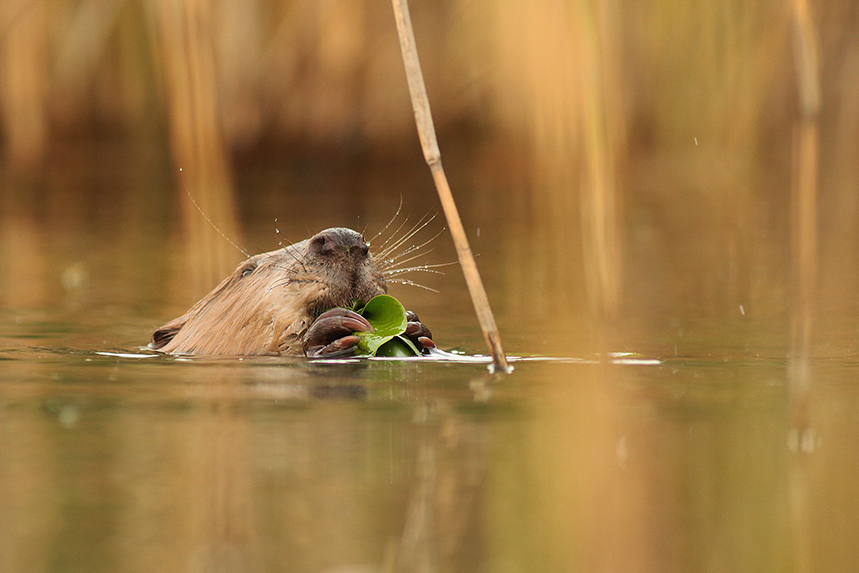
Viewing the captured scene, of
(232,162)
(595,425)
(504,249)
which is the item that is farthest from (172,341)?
(232,162)

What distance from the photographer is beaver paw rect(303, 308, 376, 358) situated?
393 cm

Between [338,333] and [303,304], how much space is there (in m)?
0.16

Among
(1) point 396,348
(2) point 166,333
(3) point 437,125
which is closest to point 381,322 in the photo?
(1) point 396,348

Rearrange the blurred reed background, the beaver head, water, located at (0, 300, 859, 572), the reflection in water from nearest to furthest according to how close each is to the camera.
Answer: water, located at (0, 300, 859, 572) < the reflection in water < the beaver head < the blurred reed background

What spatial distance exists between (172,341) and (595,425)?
207 cm

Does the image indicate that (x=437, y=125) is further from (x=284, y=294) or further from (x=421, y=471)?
(x=421, y=471)

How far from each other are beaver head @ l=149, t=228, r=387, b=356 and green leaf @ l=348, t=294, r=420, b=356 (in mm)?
77

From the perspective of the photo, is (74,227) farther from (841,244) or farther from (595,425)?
(595,425)

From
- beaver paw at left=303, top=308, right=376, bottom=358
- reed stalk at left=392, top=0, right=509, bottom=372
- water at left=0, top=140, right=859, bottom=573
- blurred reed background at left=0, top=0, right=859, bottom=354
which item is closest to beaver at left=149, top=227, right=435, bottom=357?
beaver paw at left=303, top=308, right=376, bottom=358

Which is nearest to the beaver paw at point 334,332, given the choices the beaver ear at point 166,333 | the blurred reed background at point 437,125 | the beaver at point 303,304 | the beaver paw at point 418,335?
the beaver at point 303,304

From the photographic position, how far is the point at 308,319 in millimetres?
4129

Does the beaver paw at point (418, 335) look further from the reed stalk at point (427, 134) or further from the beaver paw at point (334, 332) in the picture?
the reed stalk at point (427, 134)

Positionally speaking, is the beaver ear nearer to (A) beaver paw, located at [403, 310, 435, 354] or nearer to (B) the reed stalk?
(A) beaver paw, located at [403, 310, 435, 354]

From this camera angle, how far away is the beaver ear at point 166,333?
4.64m
